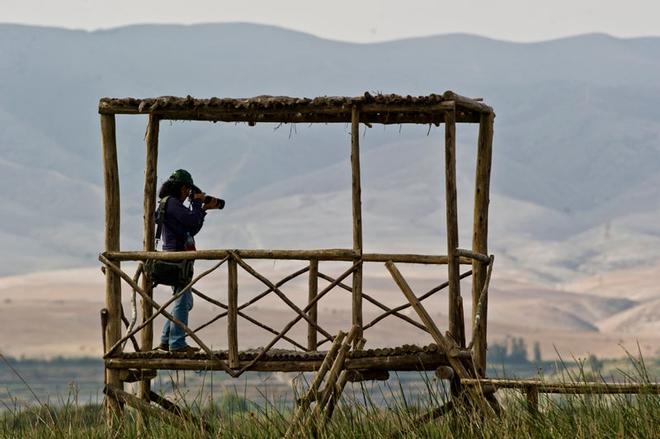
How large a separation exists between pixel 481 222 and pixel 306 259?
81.9 inches

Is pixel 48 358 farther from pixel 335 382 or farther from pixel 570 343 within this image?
pixel 335 382

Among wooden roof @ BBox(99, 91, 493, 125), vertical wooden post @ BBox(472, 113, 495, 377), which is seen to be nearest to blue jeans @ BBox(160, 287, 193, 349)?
wooden roof @ BBox(99, 91, 493, 125)

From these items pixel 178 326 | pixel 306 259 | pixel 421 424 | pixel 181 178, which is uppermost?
pixel 181 178

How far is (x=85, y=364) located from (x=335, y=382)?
14221cm

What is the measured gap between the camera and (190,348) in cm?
1527

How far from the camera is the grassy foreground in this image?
12.1m

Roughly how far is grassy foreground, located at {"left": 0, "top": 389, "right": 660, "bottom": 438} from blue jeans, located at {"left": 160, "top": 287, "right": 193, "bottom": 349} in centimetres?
128

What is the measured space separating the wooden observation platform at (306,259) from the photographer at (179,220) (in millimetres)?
235

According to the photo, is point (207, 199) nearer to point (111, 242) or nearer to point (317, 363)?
point (111, 242)

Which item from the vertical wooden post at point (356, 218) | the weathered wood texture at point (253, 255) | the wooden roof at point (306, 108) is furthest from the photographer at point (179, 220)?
the vertical wooden post at point (356, 218)

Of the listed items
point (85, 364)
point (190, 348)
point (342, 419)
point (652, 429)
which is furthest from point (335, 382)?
point (85, 364)

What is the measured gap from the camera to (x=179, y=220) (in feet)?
49.5

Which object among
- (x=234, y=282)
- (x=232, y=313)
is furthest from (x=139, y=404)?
(x=234, y=282)

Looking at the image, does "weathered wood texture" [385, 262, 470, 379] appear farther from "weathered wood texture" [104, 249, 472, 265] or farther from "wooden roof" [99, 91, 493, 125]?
"wooden roof" [99, 91, 493, 125]
